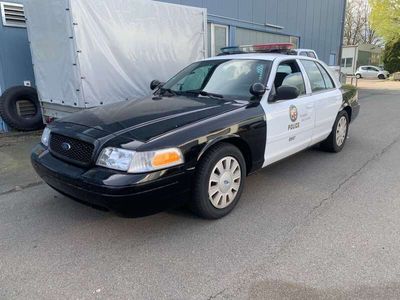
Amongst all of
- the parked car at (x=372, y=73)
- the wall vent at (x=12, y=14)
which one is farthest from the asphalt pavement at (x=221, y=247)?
the parked car at (x=372, y=73)

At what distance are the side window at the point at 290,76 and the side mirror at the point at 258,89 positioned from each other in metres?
0.41

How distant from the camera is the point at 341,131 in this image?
587 centimetres

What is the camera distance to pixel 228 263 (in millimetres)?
2795

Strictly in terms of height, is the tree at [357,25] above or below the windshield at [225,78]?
above

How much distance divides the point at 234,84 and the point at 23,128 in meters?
5.22

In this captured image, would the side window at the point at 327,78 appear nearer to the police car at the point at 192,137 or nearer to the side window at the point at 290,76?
the police car at the point at 192,137

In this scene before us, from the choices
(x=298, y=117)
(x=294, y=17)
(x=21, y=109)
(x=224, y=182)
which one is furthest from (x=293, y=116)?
(x=294, y=17)

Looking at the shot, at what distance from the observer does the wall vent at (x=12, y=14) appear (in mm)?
7184

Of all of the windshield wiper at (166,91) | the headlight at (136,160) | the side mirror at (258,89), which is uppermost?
the side mirror at (258,89)

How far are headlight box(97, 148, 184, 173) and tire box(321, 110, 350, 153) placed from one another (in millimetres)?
3591

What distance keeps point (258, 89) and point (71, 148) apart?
6.62 ft

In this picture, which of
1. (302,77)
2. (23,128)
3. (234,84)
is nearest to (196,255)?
(234,84)

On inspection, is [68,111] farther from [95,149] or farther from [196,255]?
[196,255]

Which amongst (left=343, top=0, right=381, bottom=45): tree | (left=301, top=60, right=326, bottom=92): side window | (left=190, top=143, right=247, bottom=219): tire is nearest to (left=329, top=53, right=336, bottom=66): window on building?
(left=301, top=60, right=326, bottom=92): side window
